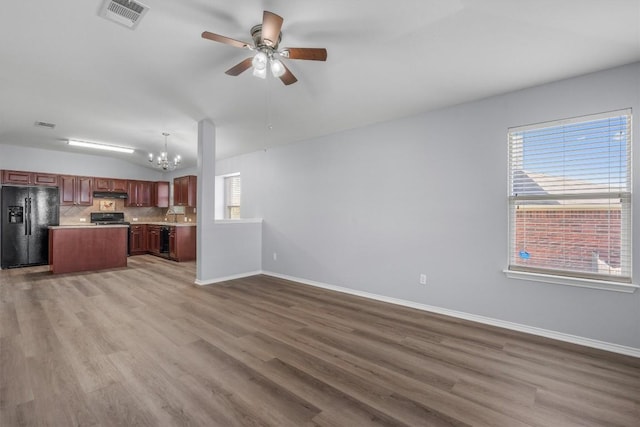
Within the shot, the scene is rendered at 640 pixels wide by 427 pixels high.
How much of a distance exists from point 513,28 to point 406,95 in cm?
123

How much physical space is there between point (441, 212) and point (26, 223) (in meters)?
8.33

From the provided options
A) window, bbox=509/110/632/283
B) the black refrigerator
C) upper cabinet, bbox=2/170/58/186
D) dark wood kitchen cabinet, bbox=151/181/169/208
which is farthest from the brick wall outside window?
upper cabinet, bbox=2/170/58/186

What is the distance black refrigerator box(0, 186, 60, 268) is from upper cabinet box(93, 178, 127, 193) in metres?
1.12

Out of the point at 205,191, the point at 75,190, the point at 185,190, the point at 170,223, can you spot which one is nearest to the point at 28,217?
the point at 75,190

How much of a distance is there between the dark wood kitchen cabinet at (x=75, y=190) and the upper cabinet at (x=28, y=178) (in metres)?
0.16

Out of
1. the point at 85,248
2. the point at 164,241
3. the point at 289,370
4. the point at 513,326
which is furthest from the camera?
the point at 164,241

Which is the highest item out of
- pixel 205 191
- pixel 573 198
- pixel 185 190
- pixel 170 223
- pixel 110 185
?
pixel 110 185

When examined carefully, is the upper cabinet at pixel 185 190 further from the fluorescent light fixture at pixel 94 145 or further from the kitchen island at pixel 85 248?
the kitchen island at pixel 85 248

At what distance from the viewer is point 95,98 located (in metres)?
3.90

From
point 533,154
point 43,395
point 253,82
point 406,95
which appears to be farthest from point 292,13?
point 43,395

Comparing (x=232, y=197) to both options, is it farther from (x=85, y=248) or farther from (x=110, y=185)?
(x=110, y=185)

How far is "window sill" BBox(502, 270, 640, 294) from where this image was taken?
252 cm

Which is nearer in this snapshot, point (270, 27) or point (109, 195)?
point (270, 27)

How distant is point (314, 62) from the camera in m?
2.92
